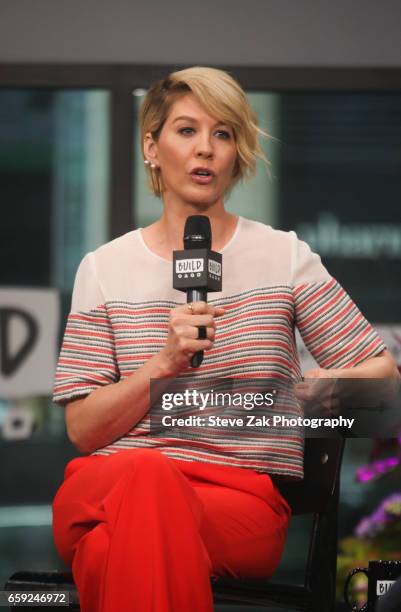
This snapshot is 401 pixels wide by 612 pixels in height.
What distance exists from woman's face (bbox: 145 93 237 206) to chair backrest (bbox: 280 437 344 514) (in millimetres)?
591

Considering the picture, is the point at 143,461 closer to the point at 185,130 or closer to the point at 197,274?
the point at 197,274

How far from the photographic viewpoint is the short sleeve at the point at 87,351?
2328 mm

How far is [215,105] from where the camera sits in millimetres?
2346

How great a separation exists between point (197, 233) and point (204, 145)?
0.93ft

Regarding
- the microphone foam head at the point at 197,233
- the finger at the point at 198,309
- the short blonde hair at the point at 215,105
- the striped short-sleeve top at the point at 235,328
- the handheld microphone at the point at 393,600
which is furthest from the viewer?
the short blonde hair at the point at 215,105

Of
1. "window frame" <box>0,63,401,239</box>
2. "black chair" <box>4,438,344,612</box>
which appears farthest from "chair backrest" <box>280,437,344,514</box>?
"window frame" <box>0,63,401,239</box>

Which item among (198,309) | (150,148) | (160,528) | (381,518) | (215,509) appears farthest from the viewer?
(381,518)

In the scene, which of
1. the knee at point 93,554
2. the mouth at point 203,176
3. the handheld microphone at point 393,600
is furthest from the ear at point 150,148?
the handheld microphone at point 393,600

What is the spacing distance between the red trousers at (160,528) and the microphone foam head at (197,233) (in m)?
0.41

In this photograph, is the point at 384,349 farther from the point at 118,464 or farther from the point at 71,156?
the point at 71,156

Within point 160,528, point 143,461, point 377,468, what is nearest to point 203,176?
point 143,461

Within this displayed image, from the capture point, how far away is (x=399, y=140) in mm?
4219

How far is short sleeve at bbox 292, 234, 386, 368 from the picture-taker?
231 centimetres

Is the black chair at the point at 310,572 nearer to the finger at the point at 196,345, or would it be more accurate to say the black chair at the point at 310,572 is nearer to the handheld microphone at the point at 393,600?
the finger at the point at 196,345
